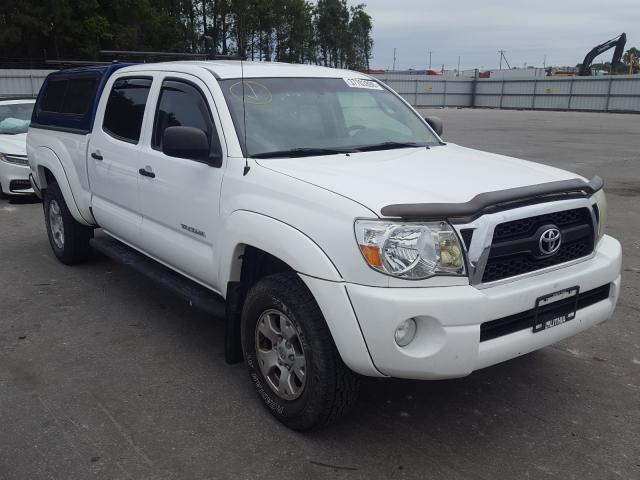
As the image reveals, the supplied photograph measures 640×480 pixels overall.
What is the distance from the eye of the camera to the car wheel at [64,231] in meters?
6.05

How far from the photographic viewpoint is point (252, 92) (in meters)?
Result: 4.02

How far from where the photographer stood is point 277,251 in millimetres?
3113

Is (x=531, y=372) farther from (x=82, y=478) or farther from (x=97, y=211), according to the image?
(x=97, y=211)

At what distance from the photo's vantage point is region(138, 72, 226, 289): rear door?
12.4 feet

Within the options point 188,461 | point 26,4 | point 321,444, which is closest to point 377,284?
point 321,444

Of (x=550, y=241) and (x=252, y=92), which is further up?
(x=252, y=92)

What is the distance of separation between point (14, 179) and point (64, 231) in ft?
14.1

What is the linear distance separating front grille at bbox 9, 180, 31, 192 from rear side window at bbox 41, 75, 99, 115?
11.7ft

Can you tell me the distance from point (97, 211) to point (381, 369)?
3.46 metres

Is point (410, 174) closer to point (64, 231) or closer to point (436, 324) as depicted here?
point (436, 324)

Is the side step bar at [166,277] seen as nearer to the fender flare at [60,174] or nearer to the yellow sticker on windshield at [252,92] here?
the fender flare at [60,174]

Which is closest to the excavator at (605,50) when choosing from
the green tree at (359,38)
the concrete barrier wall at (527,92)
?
the concrete barrier wall at (527,92)

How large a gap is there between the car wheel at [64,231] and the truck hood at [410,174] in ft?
10.6

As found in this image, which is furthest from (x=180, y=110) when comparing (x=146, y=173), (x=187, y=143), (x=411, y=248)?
(x=411, y=248)
